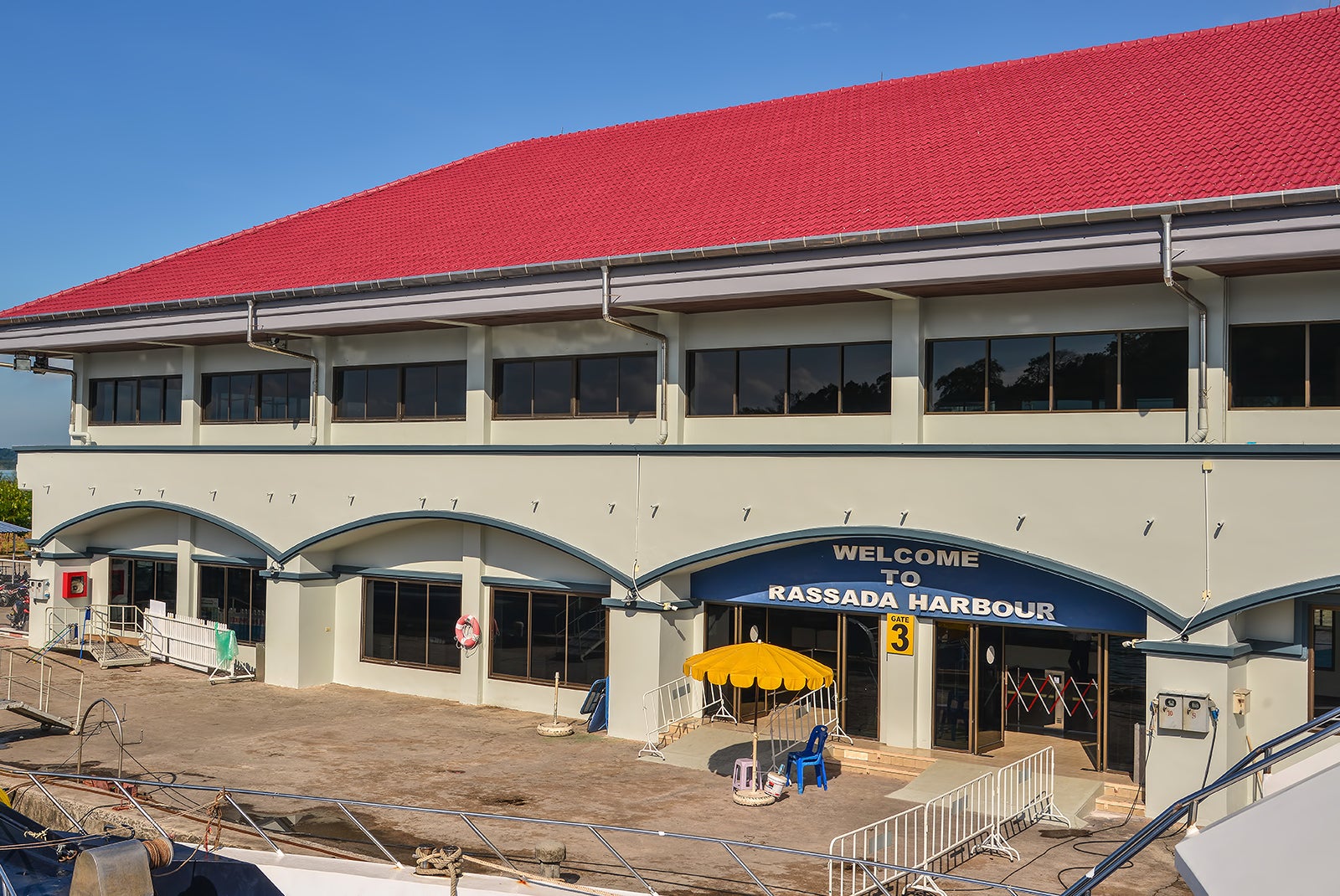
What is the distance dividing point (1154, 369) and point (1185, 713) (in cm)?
521

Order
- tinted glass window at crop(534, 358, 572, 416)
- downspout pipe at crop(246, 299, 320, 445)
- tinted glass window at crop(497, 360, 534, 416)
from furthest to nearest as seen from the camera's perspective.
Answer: downspout pipe at crop(246, 299, 320, 445) → tinted glass window at crop(497, 360, 534, 416) → tinted glass window at crop(534, 358, 572, 416)

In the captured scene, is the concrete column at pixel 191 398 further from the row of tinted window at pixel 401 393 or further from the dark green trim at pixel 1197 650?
the dark green trim at pixel 1197 650

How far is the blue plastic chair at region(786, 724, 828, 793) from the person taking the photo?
61.5 feet

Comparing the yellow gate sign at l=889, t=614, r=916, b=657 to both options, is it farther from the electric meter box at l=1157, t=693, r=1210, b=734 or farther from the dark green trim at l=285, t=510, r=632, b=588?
the dark green trim at l=285, t=510, r=632, b=588

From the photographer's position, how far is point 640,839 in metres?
15.8

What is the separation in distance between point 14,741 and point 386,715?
6.47 metres

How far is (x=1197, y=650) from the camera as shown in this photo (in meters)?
17.1

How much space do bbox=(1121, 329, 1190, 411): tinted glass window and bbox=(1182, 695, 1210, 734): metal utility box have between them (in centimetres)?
440

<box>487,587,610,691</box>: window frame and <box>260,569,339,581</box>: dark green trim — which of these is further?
<box>260,569,339,581</box>: dark green trim

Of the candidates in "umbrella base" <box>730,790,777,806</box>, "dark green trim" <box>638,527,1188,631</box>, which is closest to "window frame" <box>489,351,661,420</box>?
"dark green trim" <box>638,527,1188,631</box>

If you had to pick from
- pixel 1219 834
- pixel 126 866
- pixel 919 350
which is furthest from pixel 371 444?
pixel 1219 834

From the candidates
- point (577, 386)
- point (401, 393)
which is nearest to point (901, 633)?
point (577, 386)

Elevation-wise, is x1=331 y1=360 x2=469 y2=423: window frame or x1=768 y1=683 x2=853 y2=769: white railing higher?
x1=331 y1=360 x2=469 y2=423: window frame

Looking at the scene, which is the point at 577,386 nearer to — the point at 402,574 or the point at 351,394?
the point at 402,574
